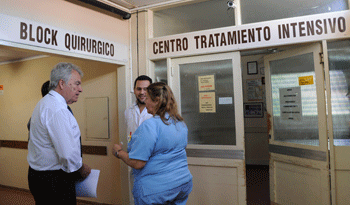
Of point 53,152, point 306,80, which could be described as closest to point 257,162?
point 306,80

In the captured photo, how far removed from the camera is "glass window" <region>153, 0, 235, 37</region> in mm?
3361

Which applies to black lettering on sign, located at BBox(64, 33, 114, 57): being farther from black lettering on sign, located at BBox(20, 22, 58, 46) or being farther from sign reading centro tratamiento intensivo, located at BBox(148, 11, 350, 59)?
sign reading centro tratamiento intensivo, located at BBox(148, 11, 350, 59)

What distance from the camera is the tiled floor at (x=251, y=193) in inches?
165

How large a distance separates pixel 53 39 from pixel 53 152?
4.71 feet

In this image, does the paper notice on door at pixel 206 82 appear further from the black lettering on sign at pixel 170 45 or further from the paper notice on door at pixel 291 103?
the paper notice on door at pixel 291 103

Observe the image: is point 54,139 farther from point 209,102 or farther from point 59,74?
point 209,102

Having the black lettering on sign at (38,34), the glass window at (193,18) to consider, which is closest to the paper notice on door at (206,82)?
the glass window at (193,18)

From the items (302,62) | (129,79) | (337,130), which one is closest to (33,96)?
(129,79)

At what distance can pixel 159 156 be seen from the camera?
5.61 ft

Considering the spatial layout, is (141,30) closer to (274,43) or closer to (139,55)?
(139,55)

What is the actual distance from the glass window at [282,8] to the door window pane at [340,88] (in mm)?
416

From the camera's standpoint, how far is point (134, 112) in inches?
125

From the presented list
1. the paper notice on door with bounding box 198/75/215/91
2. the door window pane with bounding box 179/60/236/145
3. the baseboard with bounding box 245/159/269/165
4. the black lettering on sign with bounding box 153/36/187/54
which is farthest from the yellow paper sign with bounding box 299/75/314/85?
the baseboard with bounding box 245/159/269/165

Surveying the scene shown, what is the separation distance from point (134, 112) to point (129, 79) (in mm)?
721
